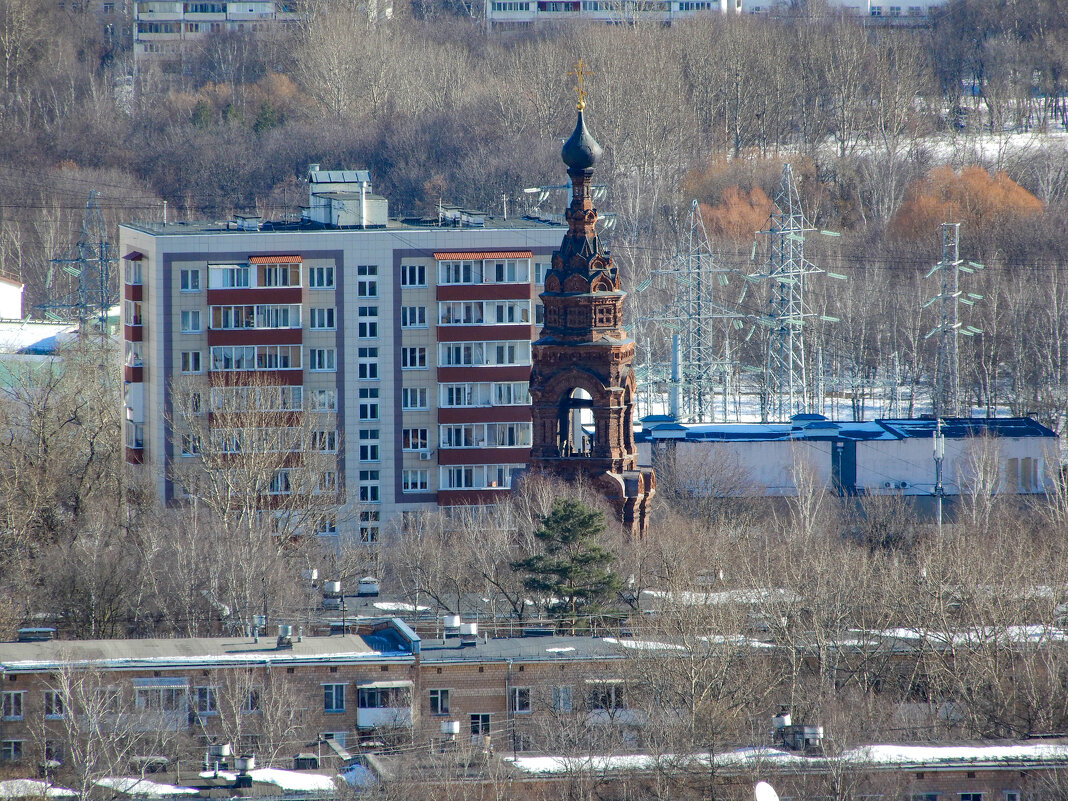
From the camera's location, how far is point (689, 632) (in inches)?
1665

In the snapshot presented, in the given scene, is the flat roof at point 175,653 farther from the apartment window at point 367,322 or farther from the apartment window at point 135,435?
the apartment window at point 135,435

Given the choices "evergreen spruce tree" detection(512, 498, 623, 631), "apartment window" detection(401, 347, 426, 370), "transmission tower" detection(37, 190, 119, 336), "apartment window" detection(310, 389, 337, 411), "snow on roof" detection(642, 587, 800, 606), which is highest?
"transmission tower" detection(37, 190, 119, 336)

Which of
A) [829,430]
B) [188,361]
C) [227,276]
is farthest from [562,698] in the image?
[829,430]

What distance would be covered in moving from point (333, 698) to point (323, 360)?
27.1 metres

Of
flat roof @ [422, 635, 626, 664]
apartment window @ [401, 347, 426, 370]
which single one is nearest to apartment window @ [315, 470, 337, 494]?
apartment window @ [401, 347, 426, 370]

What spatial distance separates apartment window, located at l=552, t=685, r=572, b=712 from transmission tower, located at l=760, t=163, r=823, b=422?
34.4 metres

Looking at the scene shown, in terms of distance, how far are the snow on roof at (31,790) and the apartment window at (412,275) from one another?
104 ft

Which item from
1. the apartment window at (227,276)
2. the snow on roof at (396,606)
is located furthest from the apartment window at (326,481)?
the snow on roof at (396,606)

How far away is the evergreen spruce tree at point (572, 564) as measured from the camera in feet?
152

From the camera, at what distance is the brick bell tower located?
49906 mm

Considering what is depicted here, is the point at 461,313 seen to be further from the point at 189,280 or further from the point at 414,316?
the point at 189,280

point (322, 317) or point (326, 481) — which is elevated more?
point (322, 317)

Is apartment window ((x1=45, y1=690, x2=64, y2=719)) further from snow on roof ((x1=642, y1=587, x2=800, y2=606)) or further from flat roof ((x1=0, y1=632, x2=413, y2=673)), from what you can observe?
snow on roof ((x1=642, y1=587, x2=800, y2=606))

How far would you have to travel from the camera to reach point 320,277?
67.4 m
